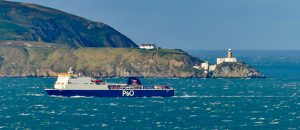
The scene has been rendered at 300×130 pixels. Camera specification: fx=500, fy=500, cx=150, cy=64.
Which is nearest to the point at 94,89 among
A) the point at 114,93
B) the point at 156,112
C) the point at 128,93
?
the point at 114,93

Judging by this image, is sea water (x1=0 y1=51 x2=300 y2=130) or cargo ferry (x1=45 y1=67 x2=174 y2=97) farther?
cargo ferry (x1=45 y1=67 x2=174 y2=97)

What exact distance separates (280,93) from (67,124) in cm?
7864

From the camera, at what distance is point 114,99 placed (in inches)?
5034

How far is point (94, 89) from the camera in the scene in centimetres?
13100

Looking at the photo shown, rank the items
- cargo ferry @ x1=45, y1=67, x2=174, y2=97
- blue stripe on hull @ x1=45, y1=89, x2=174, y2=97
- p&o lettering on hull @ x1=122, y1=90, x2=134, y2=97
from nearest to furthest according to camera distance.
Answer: cargo ferry @ x1=45, y1=67, x2=174, y2=97 < blue stripe on hull @ x1=45, y1=89, x2=174, y2=97 < p&o lettering on hull @ x1=122, y1=90, x2=134, y2=97

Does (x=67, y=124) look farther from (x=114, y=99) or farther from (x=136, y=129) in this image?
(x=114, y=99)

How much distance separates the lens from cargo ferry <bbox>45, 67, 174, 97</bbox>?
131m

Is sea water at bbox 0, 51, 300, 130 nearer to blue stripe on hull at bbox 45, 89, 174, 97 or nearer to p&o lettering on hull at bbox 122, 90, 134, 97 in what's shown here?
blue stripe on hull at bbox 45, 89, 174, 97

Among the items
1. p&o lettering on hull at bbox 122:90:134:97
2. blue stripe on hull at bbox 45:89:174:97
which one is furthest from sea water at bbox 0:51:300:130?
p&o lettering on hull at bbox 122:90:134:97

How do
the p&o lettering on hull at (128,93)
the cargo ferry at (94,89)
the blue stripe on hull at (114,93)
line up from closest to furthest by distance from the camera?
the cargo ferry at (94,89), the blue stripe on hull at (114,93), the p&o lettering on hull at (128,93)

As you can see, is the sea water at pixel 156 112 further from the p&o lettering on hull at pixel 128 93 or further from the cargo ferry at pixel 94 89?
the p&o lettering on hull at pixel 128 93

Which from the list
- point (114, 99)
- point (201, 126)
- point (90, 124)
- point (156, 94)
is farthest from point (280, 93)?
point (90, 124)

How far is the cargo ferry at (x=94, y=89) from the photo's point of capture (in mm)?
130875

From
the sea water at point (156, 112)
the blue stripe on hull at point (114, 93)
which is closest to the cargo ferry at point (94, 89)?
the blue stripe on hull at point (114, 93)
